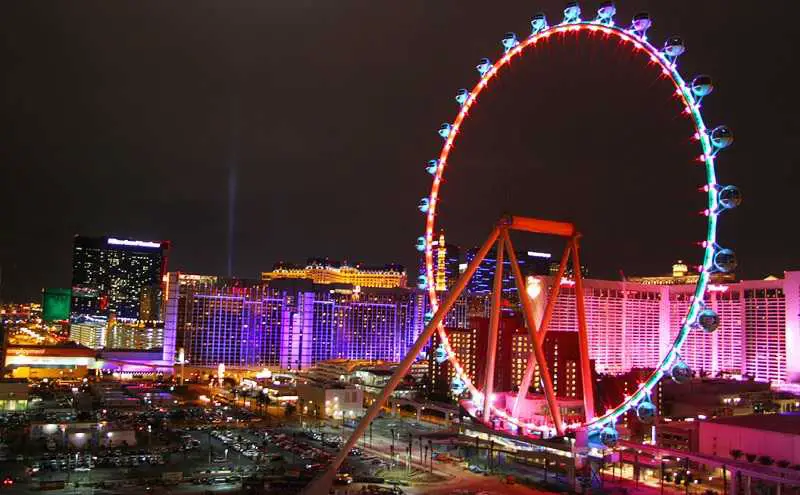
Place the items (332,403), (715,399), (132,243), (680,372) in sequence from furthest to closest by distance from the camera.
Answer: (132,243) < (332,403) < (715,399) < (680,372)

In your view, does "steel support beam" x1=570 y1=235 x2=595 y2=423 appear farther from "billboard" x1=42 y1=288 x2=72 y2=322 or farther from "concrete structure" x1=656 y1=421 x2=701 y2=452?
"billboard" x1=42 y1=288 x2=72 y2=322

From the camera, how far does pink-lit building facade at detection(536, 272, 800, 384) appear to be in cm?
7344

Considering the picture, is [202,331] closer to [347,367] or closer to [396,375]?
Result: [347,367]

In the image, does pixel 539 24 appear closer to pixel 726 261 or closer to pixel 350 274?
pixel 726 261

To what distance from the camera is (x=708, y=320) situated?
28.0 m

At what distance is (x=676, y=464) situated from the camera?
137 feet

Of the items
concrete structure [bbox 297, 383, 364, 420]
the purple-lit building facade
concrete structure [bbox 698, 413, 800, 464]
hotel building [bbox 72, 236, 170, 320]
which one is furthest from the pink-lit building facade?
hotel building [bbox 72, 236, 170, 320]

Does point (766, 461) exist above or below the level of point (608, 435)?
below

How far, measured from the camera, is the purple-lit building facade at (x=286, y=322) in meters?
104

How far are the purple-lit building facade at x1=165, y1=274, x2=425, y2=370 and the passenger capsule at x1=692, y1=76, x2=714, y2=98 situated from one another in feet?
278

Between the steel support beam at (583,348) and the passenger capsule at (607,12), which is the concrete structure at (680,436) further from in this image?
the passenger capsule at (607,12)

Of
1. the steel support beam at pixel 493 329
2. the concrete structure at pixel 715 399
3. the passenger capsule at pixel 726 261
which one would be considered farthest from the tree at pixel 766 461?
the concrete structure at pixel 715 399

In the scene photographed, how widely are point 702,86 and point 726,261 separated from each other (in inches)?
275

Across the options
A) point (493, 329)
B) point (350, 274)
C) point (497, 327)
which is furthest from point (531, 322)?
point (350, 274)
